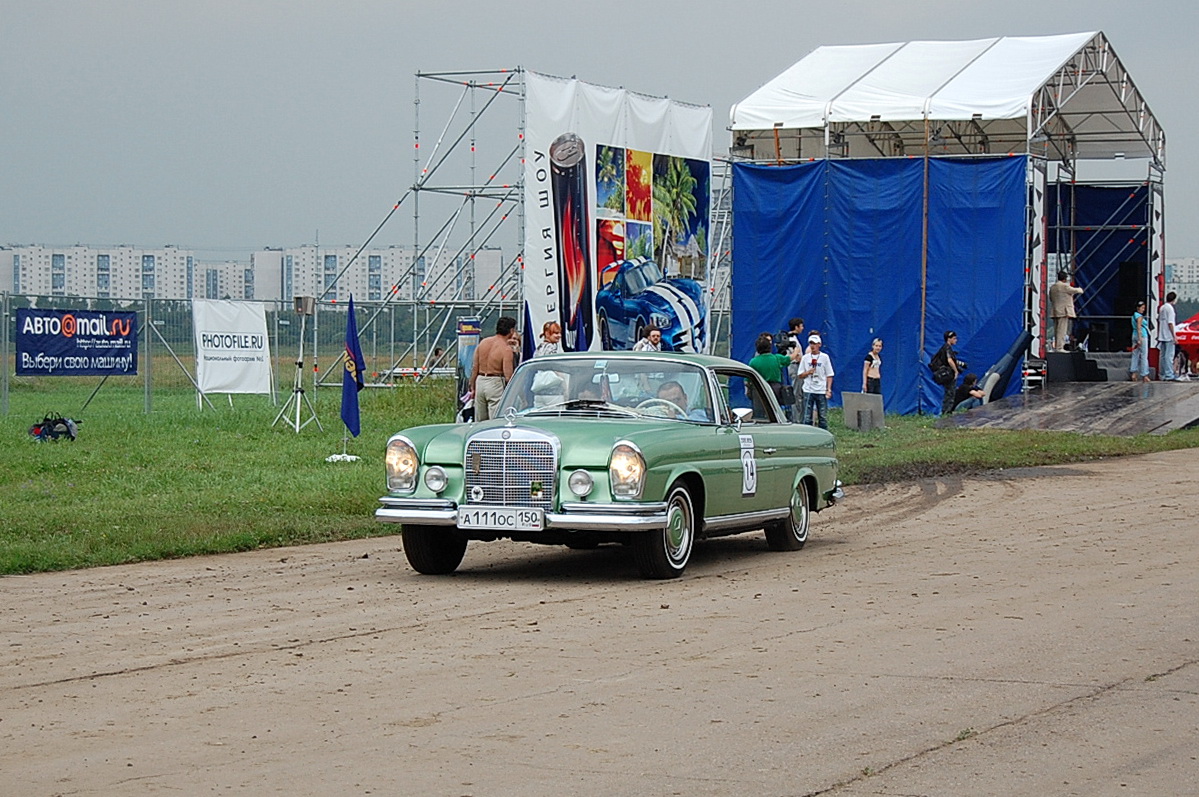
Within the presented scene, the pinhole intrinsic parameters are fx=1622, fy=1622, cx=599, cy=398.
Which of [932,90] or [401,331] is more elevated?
[932,90]

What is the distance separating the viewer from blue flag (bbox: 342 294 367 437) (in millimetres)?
19469

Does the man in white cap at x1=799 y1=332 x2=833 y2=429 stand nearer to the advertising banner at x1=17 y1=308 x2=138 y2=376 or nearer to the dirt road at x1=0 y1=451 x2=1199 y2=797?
the advertising banner at x1=17 y1=308 x2=138 y2=376

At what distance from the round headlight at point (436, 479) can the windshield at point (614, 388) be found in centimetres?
112

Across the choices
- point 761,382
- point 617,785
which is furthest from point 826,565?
point 617,785

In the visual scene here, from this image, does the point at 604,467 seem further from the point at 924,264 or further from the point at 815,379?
the point at 924,264

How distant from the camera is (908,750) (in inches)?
245

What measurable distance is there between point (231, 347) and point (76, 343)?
4130 millimetres

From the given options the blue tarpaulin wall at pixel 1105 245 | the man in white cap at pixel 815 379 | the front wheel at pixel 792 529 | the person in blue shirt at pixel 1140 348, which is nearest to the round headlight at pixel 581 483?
the front wheel at pixel 792 529

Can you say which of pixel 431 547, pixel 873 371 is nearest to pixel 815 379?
pixel 873 371

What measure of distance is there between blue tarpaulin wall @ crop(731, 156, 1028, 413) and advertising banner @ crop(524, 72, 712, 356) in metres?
1.45

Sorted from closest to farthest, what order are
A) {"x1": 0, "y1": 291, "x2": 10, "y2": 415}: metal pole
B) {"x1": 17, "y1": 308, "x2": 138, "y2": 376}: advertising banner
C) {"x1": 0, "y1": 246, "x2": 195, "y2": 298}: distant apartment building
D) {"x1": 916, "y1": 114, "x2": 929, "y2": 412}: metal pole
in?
{"x1": 17, "y1": 308, "x2": 138, "y2": 376}: advertising banner
{"x1": 0, "y1": 291, "x2": 10, "y2": 415}: metal pole
{"x1": 916, "y1": 114, "x2": 929, "y2": 412}: metal pole
{"x1": 0, "y1": 246, "x2": 195, "y2": 298}: distant apartment building

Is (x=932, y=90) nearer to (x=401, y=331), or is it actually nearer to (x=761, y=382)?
(x=401, y=331)

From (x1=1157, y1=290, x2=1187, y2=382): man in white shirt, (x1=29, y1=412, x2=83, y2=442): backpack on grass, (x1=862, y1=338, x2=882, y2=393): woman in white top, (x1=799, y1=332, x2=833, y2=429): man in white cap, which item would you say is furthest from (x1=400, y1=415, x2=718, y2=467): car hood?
(x1=1157, y1=290, x2=1187, y2=382): man in white shirt

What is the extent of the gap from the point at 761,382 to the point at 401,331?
81.7ft
